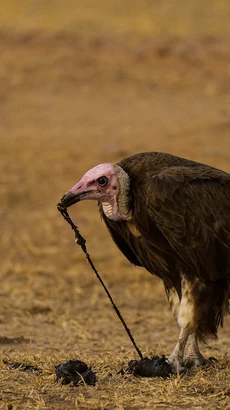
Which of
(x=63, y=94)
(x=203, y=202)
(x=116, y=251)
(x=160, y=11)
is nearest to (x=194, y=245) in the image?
(x=203, y=202)

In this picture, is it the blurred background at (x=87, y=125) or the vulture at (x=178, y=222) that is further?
the blurred background at (x=87, y=125)

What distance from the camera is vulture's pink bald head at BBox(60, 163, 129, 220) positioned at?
5.50 m

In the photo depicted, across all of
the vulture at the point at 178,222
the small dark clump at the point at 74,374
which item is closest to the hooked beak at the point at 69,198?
the vulture at the point at 178,222

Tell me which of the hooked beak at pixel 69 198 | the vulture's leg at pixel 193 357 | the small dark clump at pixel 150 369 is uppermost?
the hooked beak at pixel 69 198

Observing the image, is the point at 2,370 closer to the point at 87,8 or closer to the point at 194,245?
the point at 194,245

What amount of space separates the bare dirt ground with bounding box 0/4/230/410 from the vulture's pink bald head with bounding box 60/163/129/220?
1008mm

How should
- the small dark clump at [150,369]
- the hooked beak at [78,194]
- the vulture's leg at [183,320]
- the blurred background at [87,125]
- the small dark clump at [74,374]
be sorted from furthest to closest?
1. the blurred background at [87,125]
2. the vulture's leg at [183,320]
3. the hooked beak at [78,194]
4. the small dark clump at [150,369]
5. the small dark clump at [74,374]

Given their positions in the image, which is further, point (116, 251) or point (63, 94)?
point (63, 94)

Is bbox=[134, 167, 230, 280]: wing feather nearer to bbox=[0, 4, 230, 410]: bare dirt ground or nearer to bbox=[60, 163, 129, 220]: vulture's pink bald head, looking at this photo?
bbox=[60, 163, 129, 220]: vulture's pink bald head

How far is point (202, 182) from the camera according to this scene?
5512 mm

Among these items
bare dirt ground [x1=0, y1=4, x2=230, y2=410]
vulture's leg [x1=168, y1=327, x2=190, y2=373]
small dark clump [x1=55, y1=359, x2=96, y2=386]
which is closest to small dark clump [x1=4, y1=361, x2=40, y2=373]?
bare dirt ground [x1=0, y1=4, x2=230, y2=410]

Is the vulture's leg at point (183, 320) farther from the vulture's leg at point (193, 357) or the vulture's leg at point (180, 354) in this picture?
Answer: the vulture's leg at point (193, 357)

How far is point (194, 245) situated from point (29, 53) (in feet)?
58.7

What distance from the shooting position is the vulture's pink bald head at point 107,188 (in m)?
5.50
